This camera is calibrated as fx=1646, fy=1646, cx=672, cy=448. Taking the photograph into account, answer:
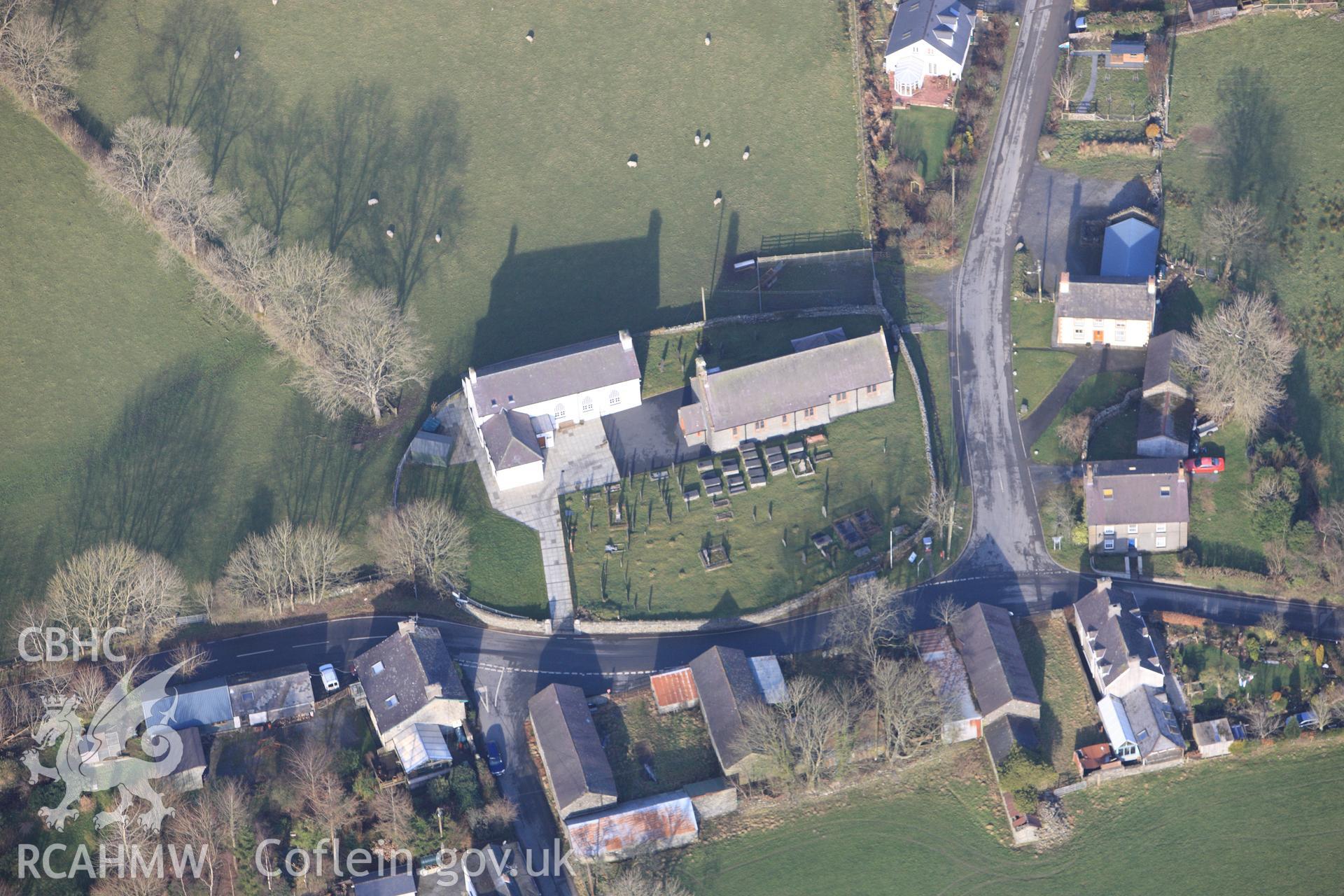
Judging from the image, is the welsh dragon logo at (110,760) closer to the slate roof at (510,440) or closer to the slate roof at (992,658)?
the slate roof at (510,440)

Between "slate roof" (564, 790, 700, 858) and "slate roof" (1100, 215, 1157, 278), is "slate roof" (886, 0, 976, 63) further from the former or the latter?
"slate roof" (564, 790, 700, 858)

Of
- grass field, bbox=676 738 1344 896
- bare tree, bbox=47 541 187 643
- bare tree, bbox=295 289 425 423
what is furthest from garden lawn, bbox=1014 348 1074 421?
bare tree, bbox=47 541 187 643

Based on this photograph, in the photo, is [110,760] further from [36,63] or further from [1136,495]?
[1136,495]

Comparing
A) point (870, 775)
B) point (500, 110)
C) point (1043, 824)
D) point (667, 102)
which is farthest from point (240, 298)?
point (1043, 824)

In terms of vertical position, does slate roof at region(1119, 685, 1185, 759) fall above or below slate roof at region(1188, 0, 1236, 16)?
below

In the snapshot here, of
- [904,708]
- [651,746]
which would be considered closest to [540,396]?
[651,746]

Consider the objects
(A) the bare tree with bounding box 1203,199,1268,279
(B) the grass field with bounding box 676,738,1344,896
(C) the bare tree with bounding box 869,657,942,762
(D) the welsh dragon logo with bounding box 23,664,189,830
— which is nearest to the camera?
(B) the grass field with bounding box 676,738,1344,896
